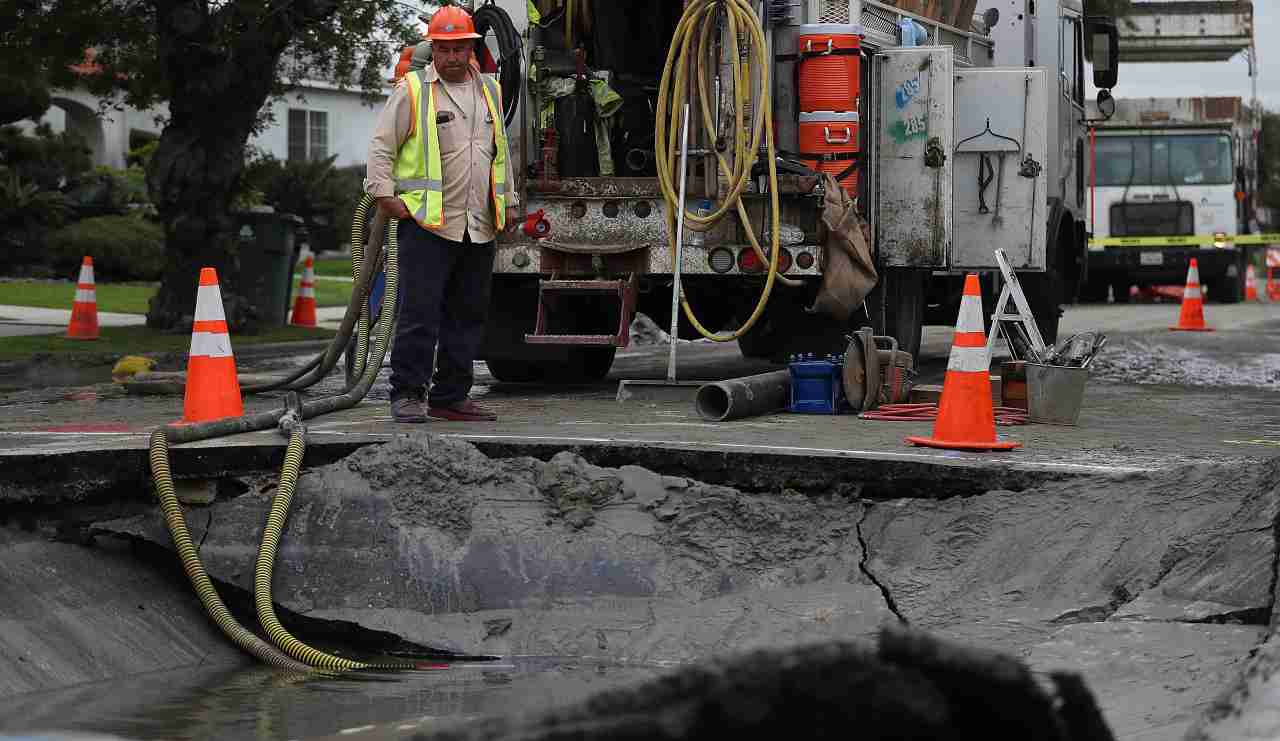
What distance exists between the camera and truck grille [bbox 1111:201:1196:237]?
2647 centimetres

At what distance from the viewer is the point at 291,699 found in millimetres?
4781

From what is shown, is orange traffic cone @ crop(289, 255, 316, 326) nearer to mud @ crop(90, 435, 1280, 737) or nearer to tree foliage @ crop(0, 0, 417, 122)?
tree foliage @ crop(0, 0, 417, 122)

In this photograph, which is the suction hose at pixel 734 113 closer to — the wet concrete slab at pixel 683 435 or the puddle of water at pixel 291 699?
the wet concrete slab at pixel 683 435

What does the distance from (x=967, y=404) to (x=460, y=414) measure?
248 cm

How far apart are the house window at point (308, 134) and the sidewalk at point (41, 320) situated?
2101 centimetres

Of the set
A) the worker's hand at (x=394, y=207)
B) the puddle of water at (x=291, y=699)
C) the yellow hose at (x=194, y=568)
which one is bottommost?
the puddle of water at (x=291, y=699)

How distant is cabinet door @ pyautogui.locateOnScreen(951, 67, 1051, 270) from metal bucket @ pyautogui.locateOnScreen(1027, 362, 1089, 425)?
2.21m

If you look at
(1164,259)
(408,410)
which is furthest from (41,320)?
(1164,259)

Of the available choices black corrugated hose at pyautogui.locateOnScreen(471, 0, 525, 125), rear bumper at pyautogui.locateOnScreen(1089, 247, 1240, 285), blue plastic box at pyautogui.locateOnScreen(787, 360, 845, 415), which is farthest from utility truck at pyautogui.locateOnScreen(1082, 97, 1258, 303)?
blue plastic box at pyautogui.locateOnScreen(787, 360, 845, 415)

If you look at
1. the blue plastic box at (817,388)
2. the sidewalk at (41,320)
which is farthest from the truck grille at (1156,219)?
the blue plastic box at (817,388)

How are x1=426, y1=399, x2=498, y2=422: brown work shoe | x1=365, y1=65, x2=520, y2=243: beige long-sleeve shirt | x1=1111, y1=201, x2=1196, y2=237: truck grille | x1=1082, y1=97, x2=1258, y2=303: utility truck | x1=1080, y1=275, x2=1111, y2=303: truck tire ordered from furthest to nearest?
x1=1080, y1=275, x2=1111, y2=303: truck tire → x1=1111, y1=201, x2=1196, y2=237: truck grille → x1=1082, y1=97, x2=1258, y2=303: utility truck → x1=426, y1=399, x2=498, y2=422: brown work shoe → x1=365, y1=65, x2=520, y2=243: beige long-sleeve shirt

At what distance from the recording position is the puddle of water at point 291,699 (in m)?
→ 4.38

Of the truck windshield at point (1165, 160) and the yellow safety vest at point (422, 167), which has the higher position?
the truck windshield at point (1165, 160)

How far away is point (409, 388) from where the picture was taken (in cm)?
786
